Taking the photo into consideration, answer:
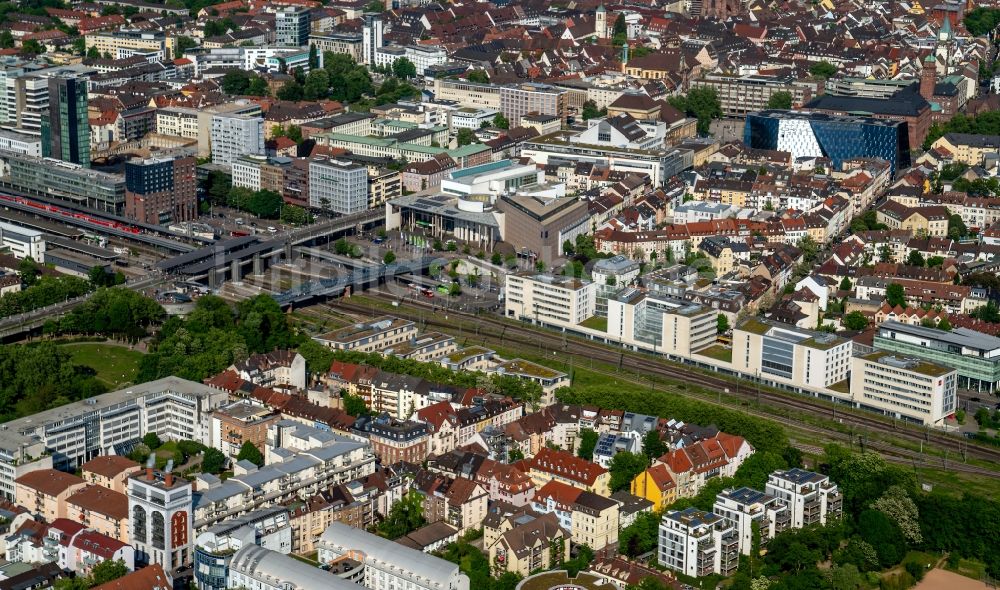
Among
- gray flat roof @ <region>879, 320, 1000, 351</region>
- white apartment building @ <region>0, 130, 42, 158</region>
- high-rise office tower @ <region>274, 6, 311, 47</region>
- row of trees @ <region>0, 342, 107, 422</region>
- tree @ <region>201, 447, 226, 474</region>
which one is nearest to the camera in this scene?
tree @ <region>201, 447, 226, 474</region>

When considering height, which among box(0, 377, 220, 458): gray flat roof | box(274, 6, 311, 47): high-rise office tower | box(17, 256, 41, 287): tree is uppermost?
Result: box(274, 6, 311, 47): high-rise office tower

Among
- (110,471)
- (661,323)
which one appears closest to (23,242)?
(110,471)

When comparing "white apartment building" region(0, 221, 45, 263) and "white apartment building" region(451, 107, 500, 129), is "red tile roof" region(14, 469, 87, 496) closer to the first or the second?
"white apartment building" region(0, 221, 45, 263)

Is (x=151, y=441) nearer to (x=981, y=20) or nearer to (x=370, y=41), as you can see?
(x=370, y=41)

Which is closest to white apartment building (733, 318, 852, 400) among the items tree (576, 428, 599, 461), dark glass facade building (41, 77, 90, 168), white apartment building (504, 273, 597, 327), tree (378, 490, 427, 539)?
white apartment building (504, 273, 597, 327)

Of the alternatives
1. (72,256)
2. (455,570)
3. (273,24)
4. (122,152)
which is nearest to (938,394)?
(455,570)

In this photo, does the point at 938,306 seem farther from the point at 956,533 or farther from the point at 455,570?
the point at 455,570

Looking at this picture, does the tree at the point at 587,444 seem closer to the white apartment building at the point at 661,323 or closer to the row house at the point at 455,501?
the row house at the point at 455,501
